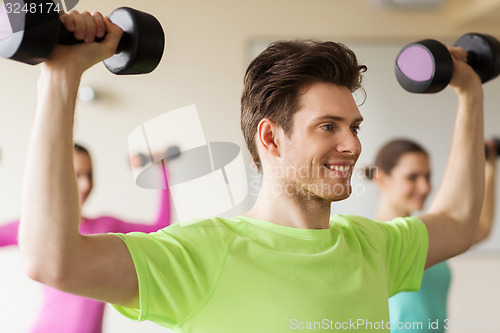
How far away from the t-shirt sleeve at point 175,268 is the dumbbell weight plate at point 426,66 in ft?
1.69

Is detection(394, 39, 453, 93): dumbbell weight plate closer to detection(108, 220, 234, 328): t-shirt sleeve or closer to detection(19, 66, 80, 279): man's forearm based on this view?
detection(108, 220, 234, 328): t-shirt sleeve

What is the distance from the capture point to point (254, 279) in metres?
0.85

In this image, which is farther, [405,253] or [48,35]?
[405,253]

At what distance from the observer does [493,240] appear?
329 centimetres

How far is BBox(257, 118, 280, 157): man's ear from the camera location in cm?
98

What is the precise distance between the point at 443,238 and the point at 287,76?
0.46m

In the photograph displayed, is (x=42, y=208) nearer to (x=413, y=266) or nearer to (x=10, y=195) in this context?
(x=413, y=266)

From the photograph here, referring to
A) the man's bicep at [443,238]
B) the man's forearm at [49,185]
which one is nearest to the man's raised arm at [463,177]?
the man's bicep at [443,238]

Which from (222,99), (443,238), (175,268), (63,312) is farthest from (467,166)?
(222,99)

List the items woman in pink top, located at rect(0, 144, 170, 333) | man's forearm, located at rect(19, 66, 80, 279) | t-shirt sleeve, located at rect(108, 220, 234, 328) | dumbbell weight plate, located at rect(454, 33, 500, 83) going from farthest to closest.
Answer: woman in pink top, located at rect(0, 144, 170, 333) → dumbbell weight plate, located at rect(454, 33, 500, 83) → t-shirt sleeve, located at rect(108, 220, 234, 328) → man's forearm, located at rect(19, 66, 80, 279)

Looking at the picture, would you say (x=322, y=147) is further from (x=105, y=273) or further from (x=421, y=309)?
(x=421, y=309)

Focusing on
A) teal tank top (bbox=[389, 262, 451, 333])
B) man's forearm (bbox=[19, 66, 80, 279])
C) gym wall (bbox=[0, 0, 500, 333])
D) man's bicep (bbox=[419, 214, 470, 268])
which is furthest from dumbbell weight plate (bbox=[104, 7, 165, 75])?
gym wall (bbox=[0, 0, 500, 333])

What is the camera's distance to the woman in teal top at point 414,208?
1.58m

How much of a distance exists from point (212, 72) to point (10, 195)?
119 cm
